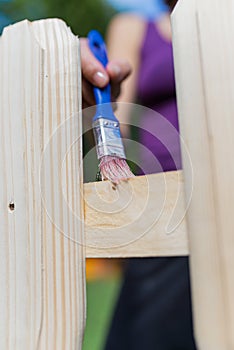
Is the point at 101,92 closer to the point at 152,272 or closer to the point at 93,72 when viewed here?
the point at 93,72

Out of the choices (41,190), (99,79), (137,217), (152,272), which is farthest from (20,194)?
(152,272)

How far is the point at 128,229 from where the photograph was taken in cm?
44

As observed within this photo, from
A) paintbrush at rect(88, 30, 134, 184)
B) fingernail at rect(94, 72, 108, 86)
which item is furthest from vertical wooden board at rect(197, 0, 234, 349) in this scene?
fingernail at rect(94, 72, 108, 86)

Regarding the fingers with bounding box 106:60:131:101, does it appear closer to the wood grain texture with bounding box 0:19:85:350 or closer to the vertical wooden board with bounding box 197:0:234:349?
the wood grain texture with bounding box 0:19:85:350

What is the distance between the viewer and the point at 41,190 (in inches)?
18.9

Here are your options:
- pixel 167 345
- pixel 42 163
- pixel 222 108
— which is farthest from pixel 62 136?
pixel 167 345

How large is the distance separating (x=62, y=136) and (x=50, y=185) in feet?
0.17

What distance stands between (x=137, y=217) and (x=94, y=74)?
0.96 ft

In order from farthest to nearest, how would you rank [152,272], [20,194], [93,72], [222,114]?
[152,272], [93,72], [20,194], [222,114]

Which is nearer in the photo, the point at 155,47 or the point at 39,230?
the point at 39,230

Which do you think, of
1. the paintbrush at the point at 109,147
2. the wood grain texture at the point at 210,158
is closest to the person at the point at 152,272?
the paintbrush at the point at 109,147

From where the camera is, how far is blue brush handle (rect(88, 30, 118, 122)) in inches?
21.4

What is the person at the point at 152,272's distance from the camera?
1113 mm

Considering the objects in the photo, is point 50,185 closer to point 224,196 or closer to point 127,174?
point 127,174
